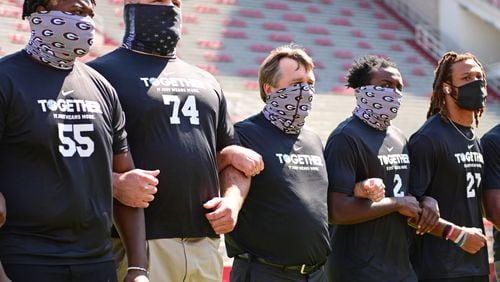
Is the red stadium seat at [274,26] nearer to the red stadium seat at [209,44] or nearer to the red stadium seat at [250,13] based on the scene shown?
the red stadium seat at [250,13]

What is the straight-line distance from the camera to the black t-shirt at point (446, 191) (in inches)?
212

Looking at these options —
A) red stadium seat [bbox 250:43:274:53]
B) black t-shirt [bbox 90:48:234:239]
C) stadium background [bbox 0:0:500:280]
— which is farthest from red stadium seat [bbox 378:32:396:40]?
black t-shirt [bbox 90:48:234:239]

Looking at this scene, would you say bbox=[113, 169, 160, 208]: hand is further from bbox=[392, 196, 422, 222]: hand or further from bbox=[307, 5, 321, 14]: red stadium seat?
bbox=[307, 5, 321, 14]: red stadium seat

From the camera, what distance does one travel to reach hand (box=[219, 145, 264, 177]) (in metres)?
4.15

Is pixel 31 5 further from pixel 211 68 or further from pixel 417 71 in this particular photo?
pixel 417 71

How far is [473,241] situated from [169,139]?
90.3 inches

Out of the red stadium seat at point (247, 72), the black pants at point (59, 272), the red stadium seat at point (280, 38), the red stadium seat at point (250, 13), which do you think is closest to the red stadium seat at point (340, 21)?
the red stadium seat at point (250, 13)

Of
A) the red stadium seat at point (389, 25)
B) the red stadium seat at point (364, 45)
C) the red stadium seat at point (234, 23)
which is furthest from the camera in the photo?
the red stadium seat at point (389, 25)

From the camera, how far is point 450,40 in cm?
2259

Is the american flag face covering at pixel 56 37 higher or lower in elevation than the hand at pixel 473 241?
higher

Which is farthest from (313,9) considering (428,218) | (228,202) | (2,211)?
(2,211)

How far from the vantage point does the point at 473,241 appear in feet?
17.3

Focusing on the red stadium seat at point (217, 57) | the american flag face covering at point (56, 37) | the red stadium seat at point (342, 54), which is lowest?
the red stadium seat at point (342, 54)

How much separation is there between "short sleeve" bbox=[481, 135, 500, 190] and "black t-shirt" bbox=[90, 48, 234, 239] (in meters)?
2.40
